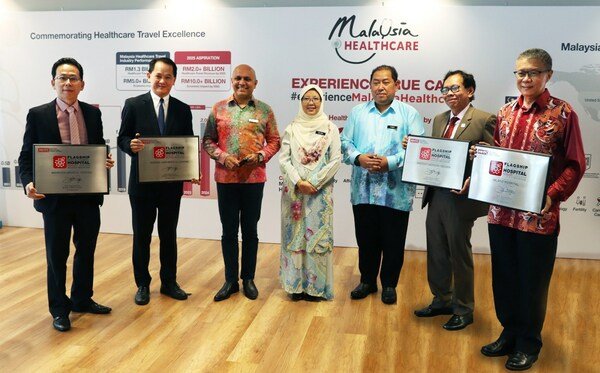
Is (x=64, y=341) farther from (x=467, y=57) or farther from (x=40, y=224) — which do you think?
(x=467, y=57)

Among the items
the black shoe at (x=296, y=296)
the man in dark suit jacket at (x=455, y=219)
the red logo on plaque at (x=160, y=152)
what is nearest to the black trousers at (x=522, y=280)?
the man in dark suit jacket at (x=455, y=219)

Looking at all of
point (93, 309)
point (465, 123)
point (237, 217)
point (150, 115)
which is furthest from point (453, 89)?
point (93, 309)

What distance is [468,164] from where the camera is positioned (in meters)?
3.15

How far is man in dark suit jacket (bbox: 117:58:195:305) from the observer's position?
12.0 ft

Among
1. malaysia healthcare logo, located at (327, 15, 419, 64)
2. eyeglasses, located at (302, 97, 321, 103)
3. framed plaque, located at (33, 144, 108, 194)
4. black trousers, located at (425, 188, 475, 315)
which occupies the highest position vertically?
malaysia healthcare logo, located at (327, 15, 419, 64)

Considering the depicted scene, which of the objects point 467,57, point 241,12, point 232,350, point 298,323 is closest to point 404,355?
point 298,323

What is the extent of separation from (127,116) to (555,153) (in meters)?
2.61

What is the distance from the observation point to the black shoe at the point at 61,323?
3.32m

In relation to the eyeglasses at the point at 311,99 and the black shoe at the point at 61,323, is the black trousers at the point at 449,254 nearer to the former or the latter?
the eyeglasses at the point at 311,99

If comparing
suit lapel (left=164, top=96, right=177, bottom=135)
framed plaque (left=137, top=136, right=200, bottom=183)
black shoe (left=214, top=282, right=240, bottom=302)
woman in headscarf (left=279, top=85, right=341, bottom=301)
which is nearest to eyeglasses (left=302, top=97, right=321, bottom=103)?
woman in headscarf (left=279, top=85, right=341, bottom=301)

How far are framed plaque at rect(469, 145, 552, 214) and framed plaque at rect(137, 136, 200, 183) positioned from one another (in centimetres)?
184

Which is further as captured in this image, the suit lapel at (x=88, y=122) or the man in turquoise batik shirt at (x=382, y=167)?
the man in turquoise batik shirt at (x=382, y=167)

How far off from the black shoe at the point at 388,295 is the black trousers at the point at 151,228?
60.1 inches

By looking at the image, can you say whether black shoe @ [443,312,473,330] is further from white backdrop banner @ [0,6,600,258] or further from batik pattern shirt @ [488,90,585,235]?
white backdrop banner @ [0,6,600,258]
